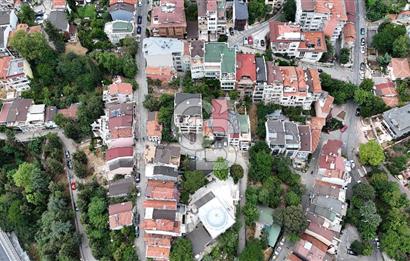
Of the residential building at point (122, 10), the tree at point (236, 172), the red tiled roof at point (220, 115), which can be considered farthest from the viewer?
the residential building at point (122, 10)

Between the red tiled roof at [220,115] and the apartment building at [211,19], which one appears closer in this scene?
the red tiled roof at [220,115]

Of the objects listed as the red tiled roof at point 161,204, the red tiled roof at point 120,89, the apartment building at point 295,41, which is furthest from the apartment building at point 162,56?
the red tiled roof at point 161,204

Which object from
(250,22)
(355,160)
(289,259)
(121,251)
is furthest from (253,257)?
(250,22)

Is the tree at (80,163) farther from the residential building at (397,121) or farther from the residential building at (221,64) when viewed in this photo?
the residential building at (397,121)

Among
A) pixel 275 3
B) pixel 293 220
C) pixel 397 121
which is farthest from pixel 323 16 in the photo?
pixel 293 220

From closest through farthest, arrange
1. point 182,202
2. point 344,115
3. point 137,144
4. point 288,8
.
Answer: point 182,202 < point 137,144 < point 344,115 < point 288,8

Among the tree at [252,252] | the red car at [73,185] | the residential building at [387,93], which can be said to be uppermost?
the residential building at [387,93]

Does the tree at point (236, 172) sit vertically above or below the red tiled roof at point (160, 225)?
above

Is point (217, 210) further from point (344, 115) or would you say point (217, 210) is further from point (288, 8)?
point (288, 8)
